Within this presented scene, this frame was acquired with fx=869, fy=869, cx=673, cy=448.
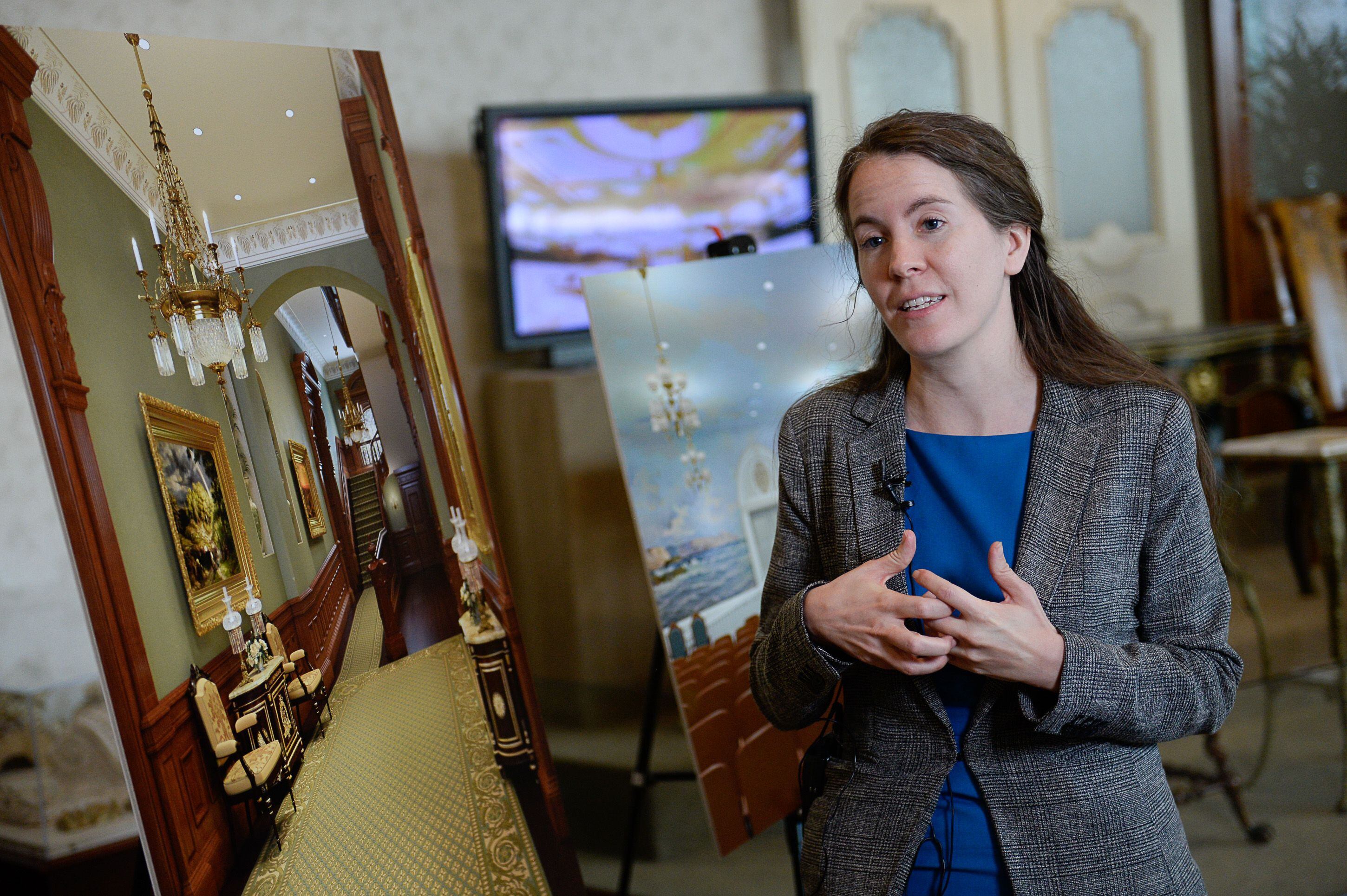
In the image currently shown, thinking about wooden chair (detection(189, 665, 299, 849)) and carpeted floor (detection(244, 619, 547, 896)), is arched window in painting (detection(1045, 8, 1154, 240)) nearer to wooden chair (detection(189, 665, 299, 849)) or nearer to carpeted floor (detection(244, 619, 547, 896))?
carpeted floor (detection(244, 619, 547, 896))

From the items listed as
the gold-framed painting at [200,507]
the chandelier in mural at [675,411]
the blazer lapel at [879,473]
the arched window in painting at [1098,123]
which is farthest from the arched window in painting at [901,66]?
the gold-framed painting at [200,507]

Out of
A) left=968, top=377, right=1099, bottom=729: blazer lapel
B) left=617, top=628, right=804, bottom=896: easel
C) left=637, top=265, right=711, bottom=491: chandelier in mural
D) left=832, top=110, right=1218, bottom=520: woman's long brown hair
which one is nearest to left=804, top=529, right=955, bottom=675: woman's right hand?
left=968, top=377, right=1099, bottom=729: blazer lapel

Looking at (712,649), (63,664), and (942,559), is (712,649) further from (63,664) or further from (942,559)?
(63,664)

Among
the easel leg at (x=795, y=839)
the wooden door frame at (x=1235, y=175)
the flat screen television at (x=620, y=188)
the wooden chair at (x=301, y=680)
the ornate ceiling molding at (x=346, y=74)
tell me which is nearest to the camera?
the wooden chair at (x=301, y=680)

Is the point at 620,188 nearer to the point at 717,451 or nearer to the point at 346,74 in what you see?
the point at 717,451

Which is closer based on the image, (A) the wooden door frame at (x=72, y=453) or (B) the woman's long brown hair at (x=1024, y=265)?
(A) the wooden door frame at (x=72, y=453)

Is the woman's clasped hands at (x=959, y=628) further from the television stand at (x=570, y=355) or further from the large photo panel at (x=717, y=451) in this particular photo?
the television stand at (x=570, y=355)

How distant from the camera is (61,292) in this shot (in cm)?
84

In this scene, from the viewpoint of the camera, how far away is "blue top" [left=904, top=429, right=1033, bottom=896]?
1.02 m

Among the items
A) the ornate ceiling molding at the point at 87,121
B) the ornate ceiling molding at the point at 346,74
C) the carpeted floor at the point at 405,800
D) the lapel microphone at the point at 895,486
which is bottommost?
the carpeted floor at the point at 405,800

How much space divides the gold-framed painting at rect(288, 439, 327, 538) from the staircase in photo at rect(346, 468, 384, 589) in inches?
1.4

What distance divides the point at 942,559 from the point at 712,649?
0.64 metres

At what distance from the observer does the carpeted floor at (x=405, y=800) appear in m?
0.94

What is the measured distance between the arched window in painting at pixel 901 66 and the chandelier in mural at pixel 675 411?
6.11ft
